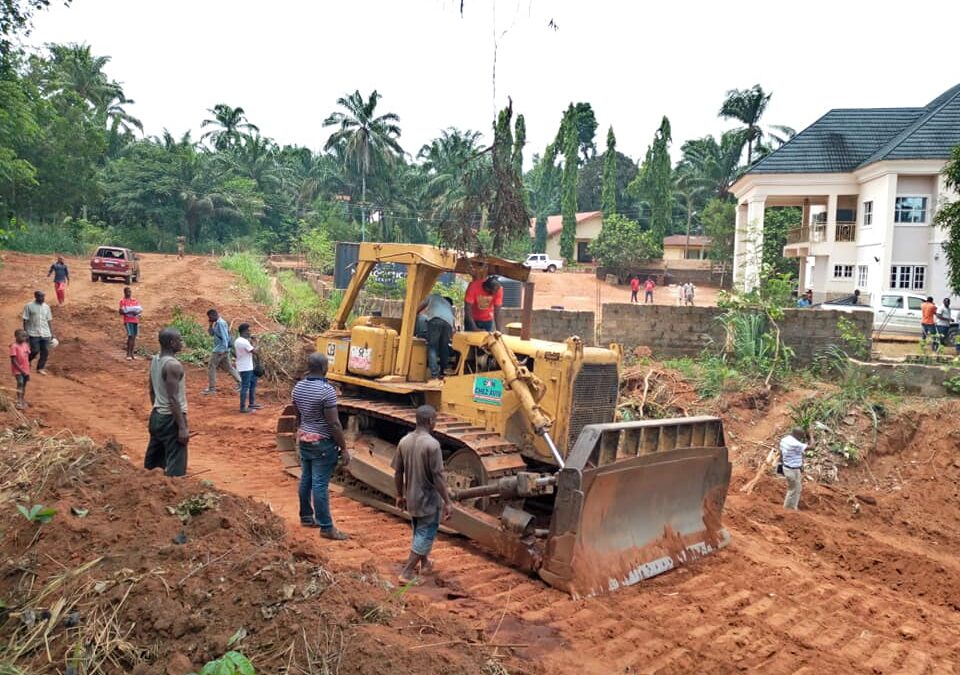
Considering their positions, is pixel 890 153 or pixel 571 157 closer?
pixel 890 153

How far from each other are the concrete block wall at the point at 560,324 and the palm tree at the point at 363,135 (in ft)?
113

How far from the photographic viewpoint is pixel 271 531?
562cm

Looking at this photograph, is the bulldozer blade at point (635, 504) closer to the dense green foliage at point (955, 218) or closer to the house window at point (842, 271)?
the dense green foliage at point (955, 218)

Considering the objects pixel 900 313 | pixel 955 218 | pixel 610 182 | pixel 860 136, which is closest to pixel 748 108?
pixel 610 182

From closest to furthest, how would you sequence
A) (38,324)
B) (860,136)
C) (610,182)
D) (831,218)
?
1. (38,324)
2. (831,218)
3. (860,136)
4. (610,182)

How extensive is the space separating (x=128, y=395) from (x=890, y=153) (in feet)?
87.8

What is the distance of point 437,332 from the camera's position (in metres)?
8.20

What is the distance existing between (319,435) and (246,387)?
6322mm

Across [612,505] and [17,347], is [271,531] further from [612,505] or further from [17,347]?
[17,347]

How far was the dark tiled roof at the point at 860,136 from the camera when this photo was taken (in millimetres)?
28969

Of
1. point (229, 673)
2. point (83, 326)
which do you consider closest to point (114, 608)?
point (229, 673)

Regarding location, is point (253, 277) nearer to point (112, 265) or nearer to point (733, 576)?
point (112, 265)

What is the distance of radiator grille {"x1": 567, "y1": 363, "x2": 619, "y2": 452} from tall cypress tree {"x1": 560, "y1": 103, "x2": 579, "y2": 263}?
46160 mm

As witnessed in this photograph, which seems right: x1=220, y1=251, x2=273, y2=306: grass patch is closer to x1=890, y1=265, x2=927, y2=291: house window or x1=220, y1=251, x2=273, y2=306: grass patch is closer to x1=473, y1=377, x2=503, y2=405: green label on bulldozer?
x1=473, y1=377, x2=503, y2=405: green label on bulldozer
